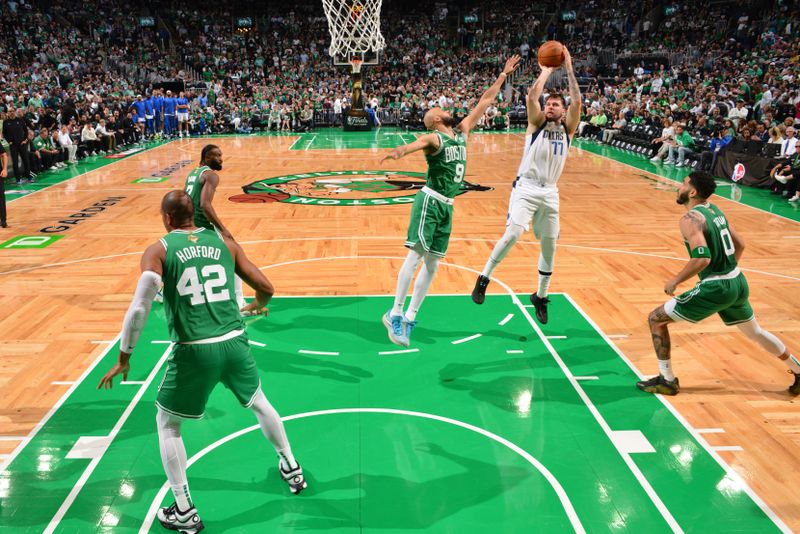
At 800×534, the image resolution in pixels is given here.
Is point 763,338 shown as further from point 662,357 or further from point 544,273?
point 544,273

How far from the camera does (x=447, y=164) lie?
5855 millimetres

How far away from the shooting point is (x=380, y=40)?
85.0ft

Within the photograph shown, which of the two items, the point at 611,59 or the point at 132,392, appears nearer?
the point at 132,392

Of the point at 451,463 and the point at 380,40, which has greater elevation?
the point at 380,40

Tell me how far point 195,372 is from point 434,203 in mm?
2973

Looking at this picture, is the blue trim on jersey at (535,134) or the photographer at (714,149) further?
the photographer at (714,149)

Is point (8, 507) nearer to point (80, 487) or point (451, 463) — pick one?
point (80, 487)

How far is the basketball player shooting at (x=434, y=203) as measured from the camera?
5.80m

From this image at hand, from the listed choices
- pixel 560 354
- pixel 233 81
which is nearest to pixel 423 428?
pixel 560 354

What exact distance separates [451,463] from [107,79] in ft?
95.5

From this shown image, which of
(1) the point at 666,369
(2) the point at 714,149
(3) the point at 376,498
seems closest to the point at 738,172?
(2) the point at 714,149

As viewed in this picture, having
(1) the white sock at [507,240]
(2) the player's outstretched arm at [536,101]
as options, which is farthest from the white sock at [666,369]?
(2) the player's outstretched arm at [536,101]

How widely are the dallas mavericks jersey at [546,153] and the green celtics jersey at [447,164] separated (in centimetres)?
59

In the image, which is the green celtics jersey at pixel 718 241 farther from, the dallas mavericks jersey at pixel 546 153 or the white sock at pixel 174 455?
the white sock at pixel 174 455
